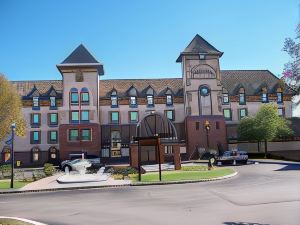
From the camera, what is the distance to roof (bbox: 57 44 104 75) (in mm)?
53469

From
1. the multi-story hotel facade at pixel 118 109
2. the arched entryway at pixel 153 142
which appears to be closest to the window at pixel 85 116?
the multi-story hotel facade at pixel 118 109

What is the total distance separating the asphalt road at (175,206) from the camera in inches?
478

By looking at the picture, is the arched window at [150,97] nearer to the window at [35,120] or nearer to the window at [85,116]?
the window at [85,116]

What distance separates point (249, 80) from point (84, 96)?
27600mm

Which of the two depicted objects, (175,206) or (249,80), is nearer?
(175,206)

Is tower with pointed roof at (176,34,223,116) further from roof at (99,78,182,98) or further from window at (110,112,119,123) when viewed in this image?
window at (110,112,119,123)

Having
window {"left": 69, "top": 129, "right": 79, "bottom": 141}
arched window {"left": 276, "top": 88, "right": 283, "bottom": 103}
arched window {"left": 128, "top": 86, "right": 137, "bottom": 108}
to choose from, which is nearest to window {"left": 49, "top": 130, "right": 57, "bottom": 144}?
window {"left": 69, "top": 129, "right": 79, "bottom": 141}

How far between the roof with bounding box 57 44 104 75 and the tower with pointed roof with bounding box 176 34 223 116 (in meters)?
13.2

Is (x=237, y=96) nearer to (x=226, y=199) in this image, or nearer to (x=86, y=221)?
(x=226, y=199)

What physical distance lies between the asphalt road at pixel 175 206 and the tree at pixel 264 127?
1090 inches

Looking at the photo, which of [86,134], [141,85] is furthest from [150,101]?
[86,134]

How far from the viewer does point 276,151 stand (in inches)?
2089

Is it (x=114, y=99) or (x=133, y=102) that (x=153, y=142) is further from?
(x=114, y=99)

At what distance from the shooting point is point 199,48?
5556 centimetres
